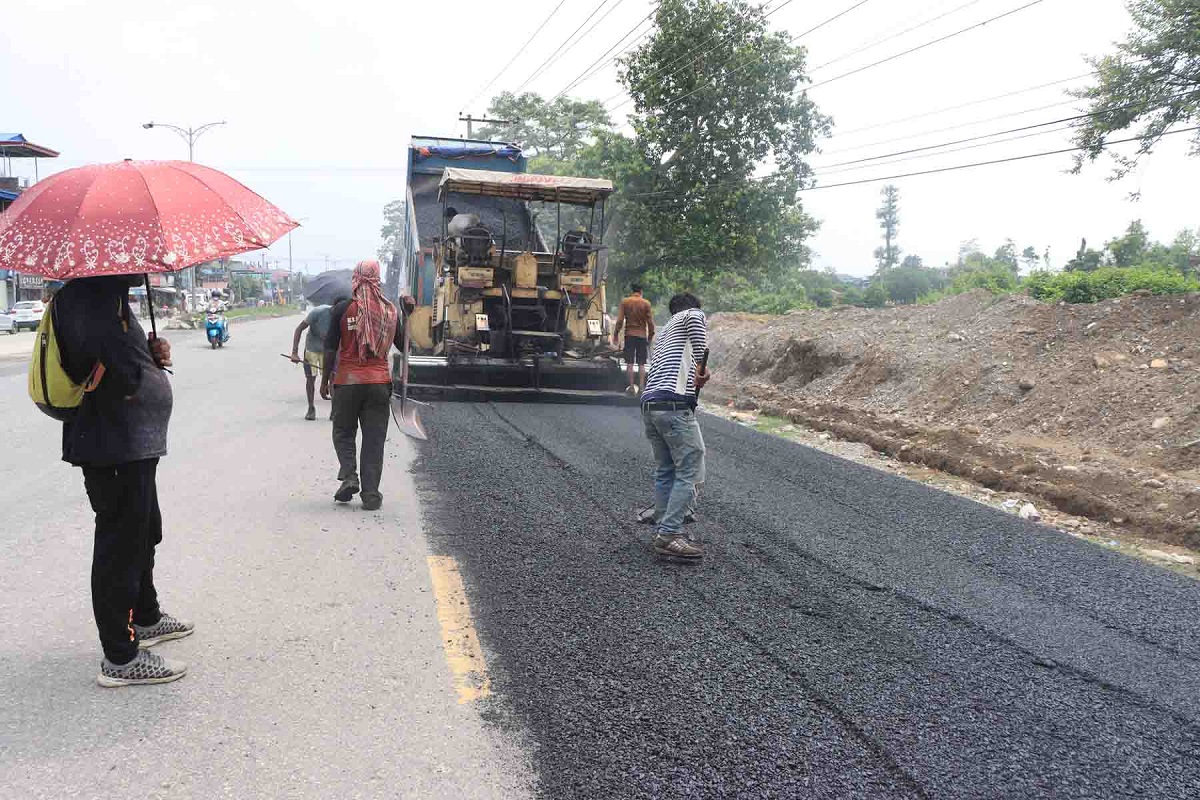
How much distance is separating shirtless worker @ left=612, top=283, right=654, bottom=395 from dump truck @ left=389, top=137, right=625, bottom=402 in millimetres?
234

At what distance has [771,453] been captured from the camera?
404 inches

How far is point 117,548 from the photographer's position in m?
3.61

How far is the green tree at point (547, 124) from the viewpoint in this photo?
168 ft

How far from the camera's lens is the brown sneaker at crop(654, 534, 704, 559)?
5578 millimetres

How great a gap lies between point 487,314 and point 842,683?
402 inches

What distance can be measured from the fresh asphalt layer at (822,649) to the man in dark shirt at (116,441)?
58.5 inches

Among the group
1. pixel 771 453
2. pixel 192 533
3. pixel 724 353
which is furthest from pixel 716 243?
pixel 192 533

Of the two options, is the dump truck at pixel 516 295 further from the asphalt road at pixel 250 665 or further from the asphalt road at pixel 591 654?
the asphalt road at pixel 250 665

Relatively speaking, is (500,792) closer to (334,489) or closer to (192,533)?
(192,533)

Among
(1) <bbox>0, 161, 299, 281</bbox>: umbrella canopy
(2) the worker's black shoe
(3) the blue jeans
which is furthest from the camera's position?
(2) the worker's black shoe

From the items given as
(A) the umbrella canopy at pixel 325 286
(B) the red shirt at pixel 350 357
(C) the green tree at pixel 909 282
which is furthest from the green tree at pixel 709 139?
(C) the green tree at pixel 909 282

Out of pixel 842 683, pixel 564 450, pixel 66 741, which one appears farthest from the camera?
pixel 564 450

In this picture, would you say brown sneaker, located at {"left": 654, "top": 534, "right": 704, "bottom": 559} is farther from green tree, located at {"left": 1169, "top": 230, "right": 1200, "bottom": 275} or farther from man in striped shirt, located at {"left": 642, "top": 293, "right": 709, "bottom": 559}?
green tree, located at {"left": 1169, "top": 230, "right": 1200, "bottom": 275}

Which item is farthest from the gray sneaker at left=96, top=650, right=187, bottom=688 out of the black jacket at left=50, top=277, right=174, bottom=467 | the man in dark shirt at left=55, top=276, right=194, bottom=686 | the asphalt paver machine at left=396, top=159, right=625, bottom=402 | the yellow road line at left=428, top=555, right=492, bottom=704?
the asphalt paver machine at left=396, top=159, right=625, bottom=402
